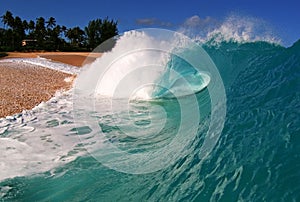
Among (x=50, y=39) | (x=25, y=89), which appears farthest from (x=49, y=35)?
(x=25, y=89)

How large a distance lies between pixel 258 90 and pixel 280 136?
1.63 metres

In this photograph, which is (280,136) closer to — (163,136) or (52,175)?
(163,136)

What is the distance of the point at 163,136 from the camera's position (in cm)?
527

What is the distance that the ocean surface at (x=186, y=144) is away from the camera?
3027 mm

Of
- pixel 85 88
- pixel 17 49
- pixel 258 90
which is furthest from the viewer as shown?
pixel 17 49

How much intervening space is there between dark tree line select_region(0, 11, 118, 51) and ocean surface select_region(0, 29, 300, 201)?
34.1 meters

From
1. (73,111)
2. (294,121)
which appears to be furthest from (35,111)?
(294,121)

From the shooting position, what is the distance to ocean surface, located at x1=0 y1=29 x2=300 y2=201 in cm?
303

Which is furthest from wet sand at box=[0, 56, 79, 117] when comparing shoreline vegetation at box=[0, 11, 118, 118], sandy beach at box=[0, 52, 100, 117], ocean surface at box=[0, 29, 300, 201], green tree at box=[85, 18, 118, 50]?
green tree at box=[85, 18, 118, 50]

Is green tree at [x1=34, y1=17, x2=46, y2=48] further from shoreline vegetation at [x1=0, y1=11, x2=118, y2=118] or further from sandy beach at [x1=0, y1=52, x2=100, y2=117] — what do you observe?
sandy beach at [x1=0, y1=52, x2=100, y2=117]

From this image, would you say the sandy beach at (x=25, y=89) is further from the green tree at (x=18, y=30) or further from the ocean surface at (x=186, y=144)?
the green tree at (x=18, y=30)

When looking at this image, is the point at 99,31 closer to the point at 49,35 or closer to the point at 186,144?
the point at 49,35

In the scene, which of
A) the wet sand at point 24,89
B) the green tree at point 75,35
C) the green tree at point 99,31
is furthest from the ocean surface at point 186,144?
the green tree at point 75,35

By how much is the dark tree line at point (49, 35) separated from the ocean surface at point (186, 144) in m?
34.1
